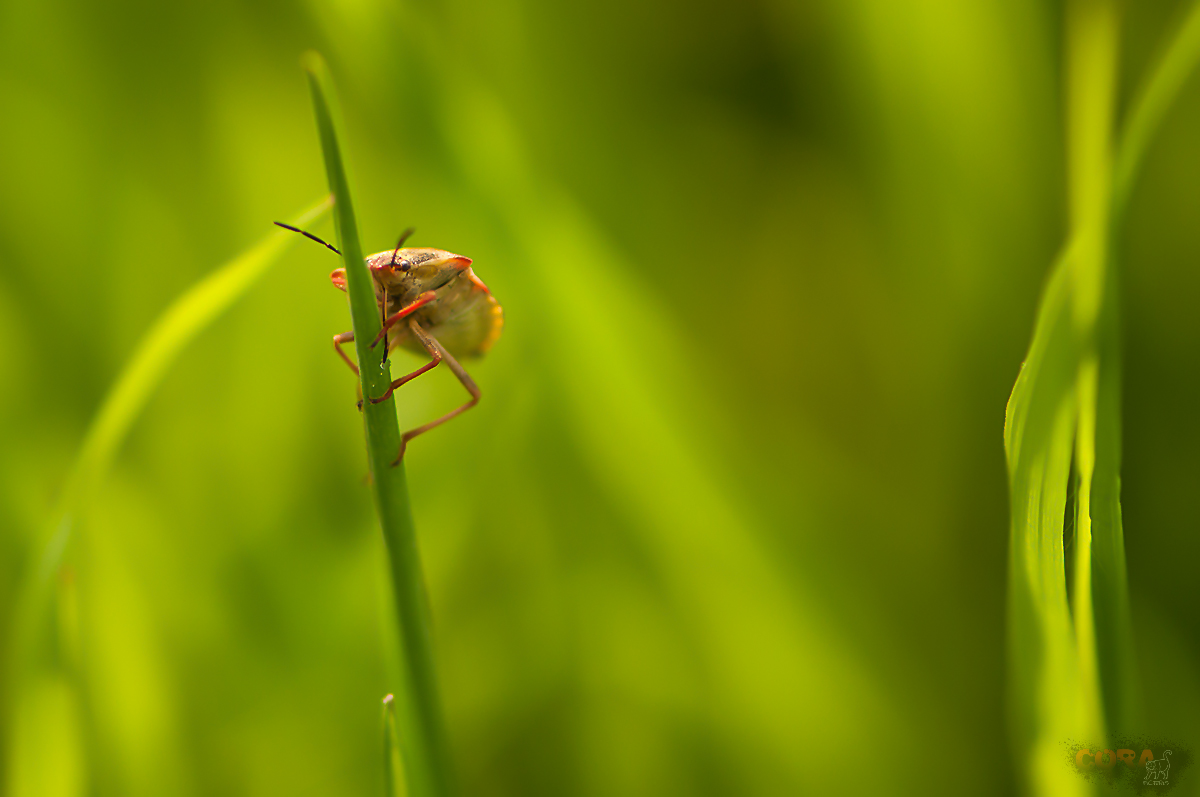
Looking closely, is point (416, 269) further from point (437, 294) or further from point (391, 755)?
point (391, 755)

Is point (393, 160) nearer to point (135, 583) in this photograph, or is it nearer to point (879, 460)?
point (135, 583)

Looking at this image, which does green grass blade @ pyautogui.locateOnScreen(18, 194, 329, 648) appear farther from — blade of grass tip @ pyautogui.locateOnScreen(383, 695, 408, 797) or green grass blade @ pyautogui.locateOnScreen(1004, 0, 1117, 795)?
green grass blade @ pyautogui.locateOnScreen(1004, 0, 1117, 795)

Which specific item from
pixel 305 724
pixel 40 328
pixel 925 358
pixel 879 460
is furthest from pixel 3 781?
pixel 925 358

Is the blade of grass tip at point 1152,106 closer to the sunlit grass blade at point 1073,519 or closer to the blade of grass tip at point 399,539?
the sunlit grass blade at point 1073,519

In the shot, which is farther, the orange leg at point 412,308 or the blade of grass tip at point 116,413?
the orange leg at point 412,308

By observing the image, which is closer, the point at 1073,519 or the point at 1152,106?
the point at 1073,519

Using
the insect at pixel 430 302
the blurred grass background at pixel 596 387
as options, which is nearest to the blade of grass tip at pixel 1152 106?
the blurred grass background at pixel 596 387

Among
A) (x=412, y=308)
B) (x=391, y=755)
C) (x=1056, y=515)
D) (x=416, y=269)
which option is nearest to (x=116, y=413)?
(x=412, y=308)
